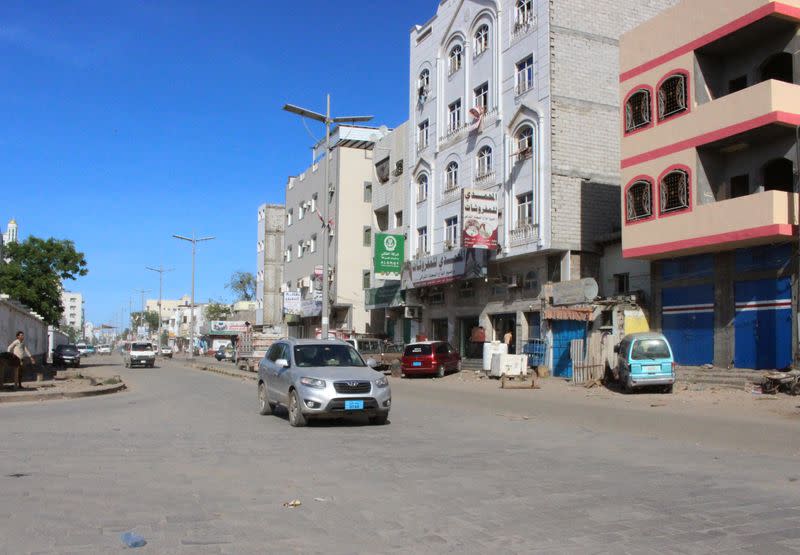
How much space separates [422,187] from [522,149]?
11418 millimetres

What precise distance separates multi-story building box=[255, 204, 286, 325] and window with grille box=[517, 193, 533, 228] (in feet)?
157

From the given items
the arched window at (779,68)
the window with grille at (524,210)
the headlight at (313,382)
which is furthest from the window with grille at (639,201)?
the headlight at (313,382)

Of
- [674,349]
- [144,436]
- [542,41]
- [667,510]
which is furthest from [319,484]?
[542,41]

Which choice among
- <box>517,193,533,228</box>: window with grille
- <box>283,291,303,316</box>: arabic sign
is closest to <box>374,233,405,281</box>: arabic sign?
<box>517,193,533,228</box>: window with grille

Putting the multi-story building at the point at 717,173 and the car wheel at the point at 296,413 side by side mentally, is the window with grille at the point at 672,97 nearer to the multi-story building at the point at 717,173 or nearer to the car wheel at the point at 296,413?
the multi-story building at the point at 717,173

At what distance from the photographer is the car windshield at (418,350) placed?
1352 inches

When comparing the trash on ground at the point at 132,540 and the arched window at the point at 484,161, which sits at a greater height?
the arched window at the point at 484,161

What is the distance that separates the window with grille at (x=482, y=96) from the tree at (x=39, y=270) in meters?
26.7

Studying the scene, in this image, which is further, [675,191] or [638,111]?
[638,111]

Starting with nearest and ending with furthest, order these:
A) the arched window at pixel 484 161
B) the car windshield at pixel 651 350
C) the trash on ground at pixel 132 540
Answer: the trash on ground at pixel 132 540, the car windshield at pixel 651 350, the arched window at pixel 484 161

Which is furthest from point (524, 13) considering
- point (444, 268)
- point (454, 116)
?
point (444, 268)

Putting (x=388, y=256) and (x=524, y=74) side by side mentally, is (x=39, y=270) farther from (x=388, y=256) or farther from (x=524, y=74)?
(x=524, y=74)

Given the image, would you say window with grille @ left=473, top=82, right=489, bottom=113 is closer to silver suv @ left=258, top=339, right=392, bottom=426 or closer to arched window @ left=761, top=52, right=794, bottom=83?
arched window @ left=761, top=52, right=794, bottom=83

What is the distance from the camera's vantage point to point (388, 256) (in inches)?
1736
